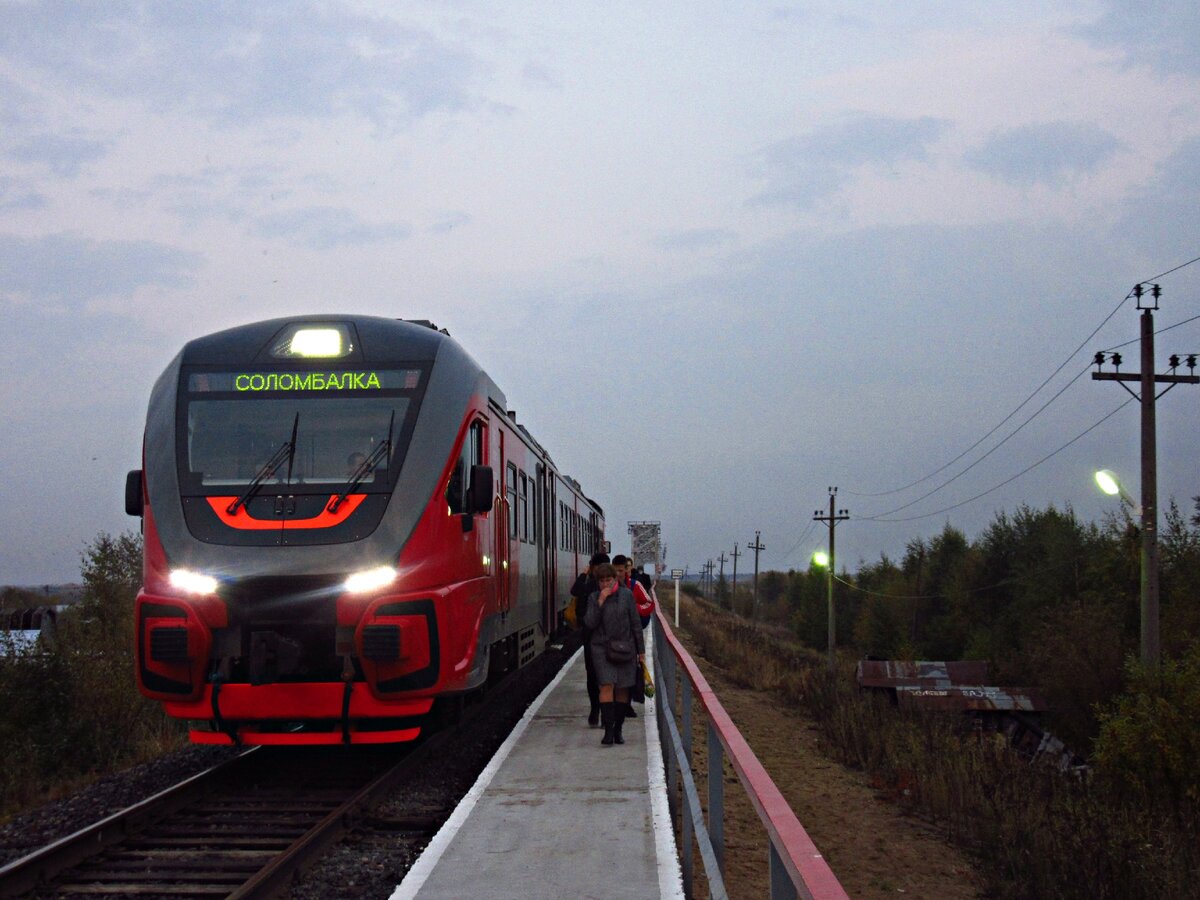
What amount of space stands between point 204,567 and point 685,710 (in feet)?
12.8

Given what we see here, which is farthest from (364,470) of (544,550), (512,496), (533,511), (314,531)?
(544,550)

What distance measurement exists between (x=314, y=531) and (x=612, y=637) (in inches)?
117

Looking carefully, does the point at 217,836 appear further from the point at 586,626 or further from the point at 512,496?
the point at 512,496

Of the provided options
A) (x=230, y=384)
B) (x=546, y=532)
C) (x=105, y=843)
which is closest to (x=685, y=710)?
(x=105, y=843)

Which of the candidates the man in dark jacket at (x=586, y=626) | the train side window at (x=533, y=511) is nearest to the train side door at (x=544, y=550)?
the train side window at (x=533, y=511)

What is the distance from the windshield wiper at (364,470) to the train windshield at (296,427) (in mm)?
11

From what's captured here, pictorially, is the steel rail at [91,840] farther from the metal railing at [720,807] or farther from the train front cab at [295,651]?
the metal railing at [720,807]

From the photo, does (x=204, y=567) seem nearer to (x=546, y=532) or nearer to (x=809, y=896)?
(x=809, y=896)

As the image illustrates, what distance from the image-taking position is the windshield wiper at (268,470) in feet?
29.3

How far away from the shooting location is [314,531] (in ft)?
28.7

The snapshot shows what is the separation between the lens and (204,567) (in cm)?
869

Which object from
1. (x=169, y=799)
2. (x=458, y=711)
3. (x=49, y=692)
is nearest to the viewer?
(x=169, y=799)

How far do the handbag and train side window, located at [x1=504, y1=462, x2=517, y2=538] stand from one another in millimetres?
2461

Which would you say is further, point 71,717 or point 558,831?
point 71,717
